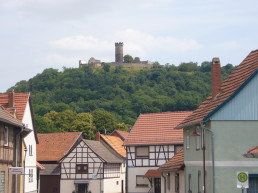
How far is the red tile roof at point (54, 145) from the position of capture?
235ft

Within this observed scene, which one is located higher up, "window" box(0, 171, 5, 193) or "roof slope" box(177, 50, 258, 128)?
"roof slope" box(177, 50, 258, 128)

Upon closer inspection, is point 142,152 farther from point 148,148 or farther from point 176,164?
point 176,164

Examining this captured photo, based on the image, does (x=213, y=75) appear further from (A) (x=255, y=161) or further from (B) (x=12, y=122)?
(B) (x=12, y=122)

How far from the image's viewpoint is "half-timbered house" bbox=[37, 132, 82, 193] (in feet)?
222

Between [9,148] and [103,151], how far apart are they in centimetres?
3715

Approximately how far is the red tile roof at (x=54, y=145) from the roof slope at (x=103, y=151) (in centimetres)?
454

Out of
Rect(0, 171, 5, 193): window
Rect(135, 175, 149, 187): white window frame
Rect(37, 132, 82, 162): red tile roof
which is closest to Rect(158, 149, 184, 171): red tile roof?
Rect(0, 171, 5, 193): window

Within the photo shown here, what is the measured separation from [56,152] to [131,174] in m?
17.6

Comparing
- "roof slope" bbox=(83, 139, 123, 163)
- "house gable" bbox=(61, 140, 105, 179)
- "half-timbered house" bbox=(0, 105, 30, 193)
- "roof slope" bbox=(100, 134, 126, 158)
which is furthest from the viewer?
"roof slope" bbox=(100, 134, 126, 158)

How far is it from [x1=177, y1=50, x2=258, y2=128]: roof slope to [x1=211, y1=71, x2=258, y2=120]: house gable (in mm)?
198

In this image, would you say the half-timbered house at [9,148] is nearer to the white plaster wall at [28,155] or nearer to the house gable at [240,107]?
the white plaster wall at [28,155]

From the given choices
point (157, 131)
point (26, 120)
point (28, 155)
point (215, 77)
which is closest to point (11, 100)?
point (26, 120)

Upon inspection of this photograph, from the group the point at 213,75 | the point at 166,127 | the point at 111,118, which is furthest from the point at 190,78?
the point at 213,75

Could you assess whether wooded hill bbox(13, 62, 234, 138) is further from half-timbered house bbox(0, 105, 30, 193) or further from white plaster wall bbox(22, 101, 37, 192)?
half-timbered house bbox(0, 105, 30, 193)
